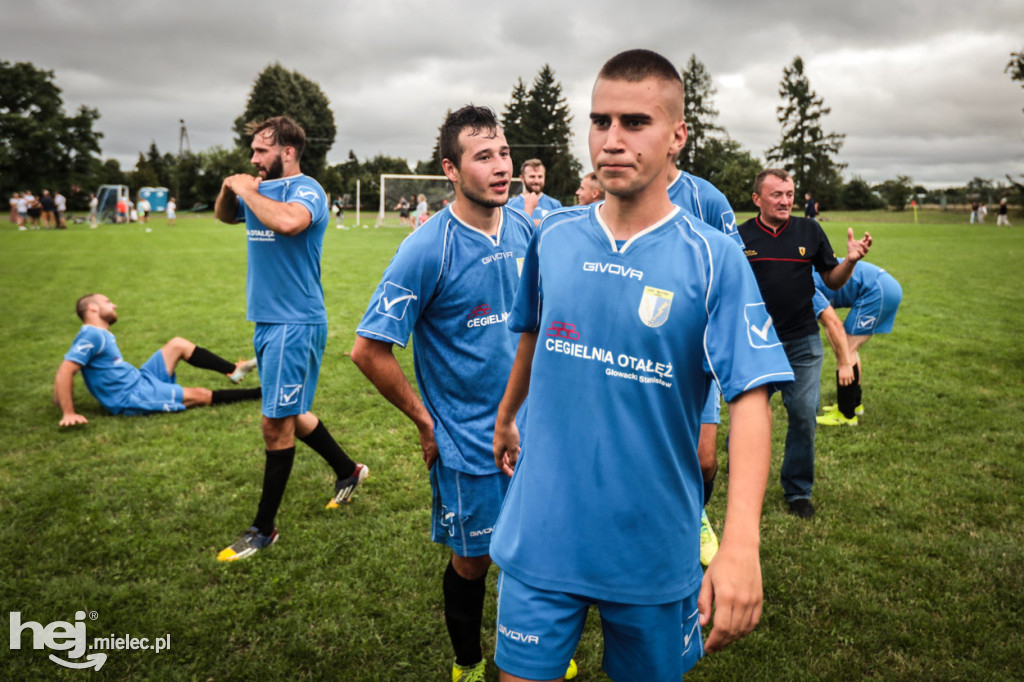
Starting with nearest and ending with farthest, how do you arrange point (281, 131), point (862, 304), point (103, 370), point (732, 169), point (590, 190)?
1. point (281, 131)
2. point (103, 370)
3. point (862, 304)
4. point (590, 190)
5. point (732, 169)

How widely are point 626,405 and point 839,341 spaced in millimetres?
4623

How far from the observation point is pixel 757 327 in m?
1.73

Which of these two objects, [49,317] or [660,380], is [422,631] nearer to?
[660,380]

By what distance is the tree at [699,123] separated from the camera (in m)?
74.8

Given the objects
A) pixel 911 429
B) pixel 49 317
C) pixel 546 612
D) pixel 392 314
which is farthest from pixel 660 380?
pixel 49 317

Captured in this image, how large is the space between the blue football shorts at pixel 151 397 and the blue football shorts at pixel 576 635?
6514 mm

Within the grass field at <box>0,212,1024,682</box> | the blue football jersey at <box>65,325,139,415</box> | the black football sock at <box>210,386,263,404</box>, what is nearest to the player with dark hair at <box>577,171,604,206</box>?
the grass field at <box>0,212,1024,682</box>

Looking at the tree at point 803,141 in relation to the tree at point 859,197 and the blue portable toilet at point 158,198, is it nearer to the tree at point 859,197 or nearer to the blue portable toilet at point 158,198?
the tree at point 859,197

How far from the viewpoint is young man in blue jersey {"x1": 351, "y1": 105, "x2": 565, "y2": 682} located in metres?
2.92

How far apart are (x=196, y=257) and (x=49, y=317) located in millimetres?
8721

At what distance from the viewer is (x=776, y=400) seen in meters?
7.88

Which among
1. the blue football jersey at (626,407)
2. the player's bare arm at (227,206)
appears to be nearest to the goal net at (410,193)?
the player's bare arm at (227,206)

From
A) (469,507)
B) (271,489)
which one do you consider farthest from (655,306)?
(271,489)
